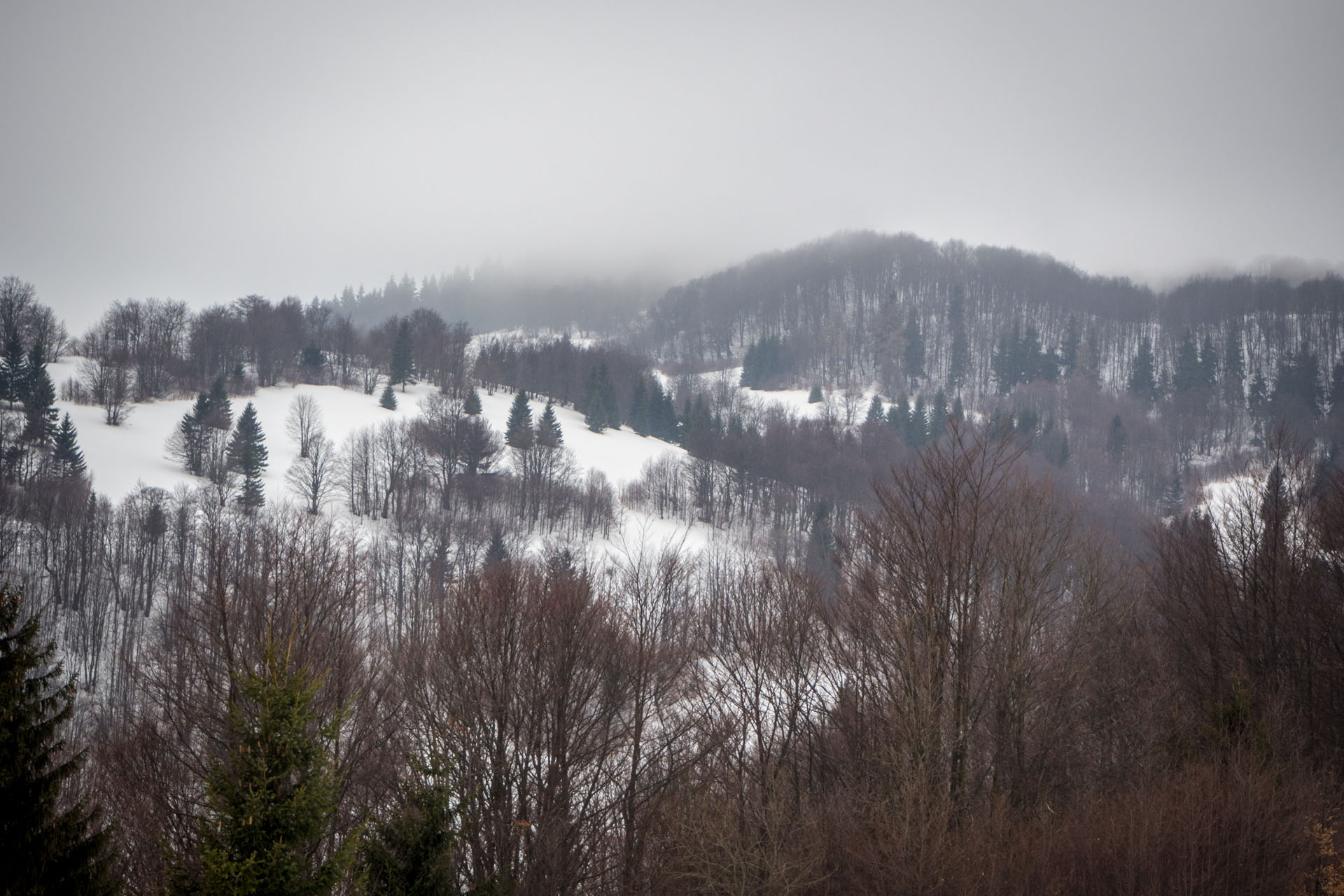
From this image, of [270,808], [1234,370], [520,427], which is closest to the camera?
[270,808]

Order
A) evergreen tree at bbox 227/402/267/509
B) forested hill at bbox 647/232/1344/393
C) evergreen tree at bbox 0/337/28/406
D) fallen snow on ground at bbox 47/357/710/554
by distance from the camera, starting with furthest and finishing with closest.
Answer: forested hill at bbox 647/232/1344/393 → evergreen tree at bbox 0/337/28/406 → fallen snow on ground at bbox 47/357/710/554 → evergreen tree at bbox 227/402/267/509

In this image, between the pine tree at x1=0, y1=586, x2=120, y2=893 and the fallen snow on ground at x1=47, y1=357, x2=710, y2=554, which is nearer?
the pine tree at x1=0, y1=586, x2=120, y2=893

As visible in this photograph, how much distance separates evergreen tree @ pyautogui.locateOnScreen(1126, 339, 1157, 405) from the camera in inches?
5428

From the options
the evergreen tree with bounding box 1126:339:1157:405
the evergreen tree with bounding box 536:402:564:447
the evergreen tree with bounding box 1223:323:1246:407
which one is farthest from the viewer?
the evergreen tree with bounding box 1126:339:1157:405

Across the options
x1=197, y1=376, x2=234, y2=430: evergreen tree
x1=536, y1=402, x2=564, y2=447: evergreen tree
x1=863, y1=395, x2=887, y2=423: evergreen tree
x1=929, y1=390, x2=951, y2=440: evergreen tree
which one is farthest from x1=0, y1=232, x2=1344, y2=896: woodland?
x1=863, y1=395, x2=887, y2=423: evergreen tree

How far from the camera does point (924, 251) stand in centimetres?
19888

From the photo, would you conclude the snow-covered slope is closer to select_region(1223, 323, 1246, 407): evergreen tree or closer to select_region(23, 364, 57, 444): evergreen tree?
select_region(23, 364, 57, 444): evergreen tree

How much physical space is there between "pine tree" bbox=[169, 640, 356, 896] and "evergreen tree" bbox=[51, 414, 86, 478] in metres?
63.1

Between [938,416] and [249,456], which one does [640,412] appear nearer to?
[938,416]

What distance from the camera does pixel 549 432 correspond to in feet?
250

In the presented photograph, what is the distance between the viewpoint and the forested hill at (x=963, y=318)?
146750mm

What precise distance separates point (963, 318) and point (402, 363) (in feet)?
423

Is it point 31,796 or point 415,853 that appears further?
point 415,853

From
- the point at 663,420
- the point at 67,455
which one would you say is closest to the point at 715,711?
the point at 67,455
